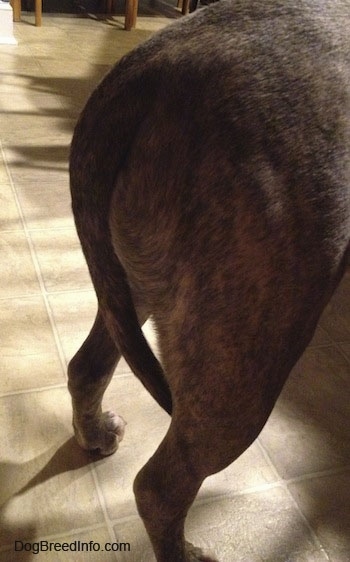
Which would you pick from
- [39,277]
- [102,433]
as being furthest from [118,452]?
[39,277]

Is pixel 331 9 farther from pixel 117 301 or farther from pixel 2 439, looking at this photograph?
pixel 2 439

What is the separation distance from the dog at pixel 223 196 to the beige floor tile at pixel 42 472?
1.83 ft

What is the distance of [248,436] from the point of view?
788mm

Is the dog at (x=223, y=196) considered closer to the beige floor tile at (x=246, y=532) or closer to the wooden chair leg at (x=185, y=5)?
the beige floor tile at (x=246, y=532)

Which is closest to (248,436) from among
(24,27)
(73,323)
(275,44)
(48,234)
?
(275,44)

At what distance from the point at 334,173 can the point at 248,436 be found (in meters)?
0.37

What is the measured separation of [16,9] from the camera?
414cm

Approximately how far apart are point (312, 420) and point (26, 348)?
78 cm

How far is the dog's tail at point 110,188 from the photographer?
2.29ft

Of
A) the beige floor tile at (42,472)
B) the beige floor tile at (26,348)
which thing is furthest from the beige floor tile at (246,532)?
the beige floor tile at (26,348)

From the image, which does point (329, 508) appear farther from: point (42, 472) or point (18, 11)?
point (18, 11)

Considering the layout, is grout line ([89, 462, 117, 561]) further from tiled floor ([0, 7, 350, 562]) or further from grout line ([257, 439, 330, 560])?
grout line ([257, 439, 330, 560])

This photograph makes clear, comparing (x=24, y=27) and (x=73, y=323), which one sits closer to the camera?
(x=73, y=323)

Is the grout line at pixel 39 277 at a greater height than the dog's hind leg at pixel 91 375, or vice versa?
the dog's hind leg at pixel 91 375
